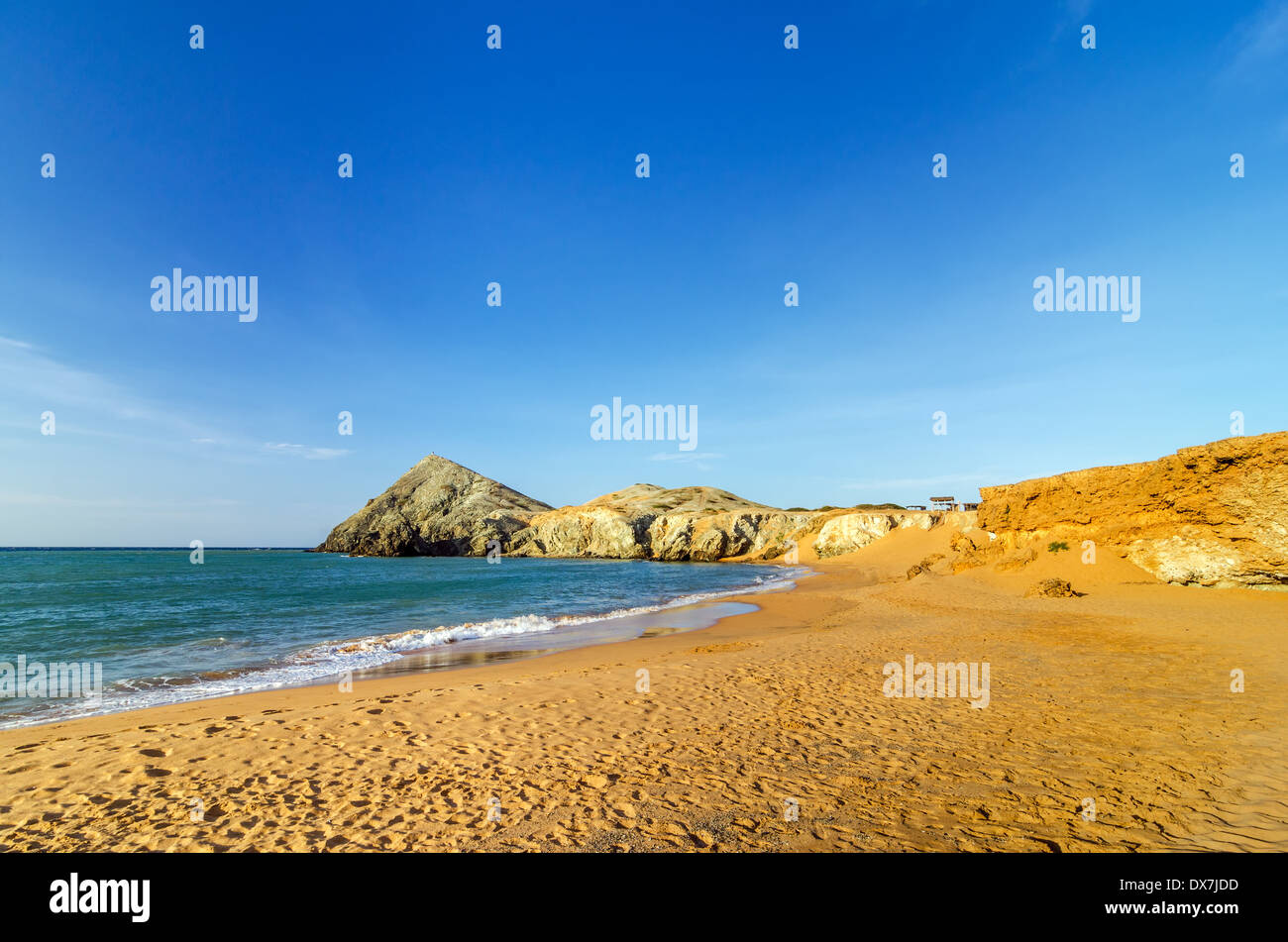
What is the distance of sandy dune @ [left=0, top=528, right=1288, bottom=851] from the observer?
4.45 metres

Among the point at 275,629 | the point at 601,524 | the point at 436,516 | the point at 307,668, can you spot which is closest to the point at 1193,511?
the point at 307,668

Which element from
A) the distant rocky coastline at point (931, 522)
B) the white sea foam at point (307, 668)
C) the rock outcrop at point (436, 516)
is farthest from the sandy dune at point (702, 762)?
the rock outcrop at point (436, 516)

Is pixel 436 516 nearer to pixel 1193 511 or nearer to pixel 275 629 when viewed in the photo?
pixel 275 629

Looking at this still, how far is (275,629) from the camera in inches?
744

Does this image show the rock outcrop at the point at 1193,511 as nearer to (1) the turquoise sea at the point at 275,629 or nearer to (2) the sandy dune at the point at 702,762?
(2) the sandy dune at the point at 702,762

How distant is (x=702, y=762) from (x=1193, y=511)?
22.0 metres

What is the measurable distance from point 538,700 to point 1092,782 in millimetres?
7285

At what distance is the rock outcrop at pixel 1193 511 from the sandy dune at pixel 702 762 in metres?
7.54

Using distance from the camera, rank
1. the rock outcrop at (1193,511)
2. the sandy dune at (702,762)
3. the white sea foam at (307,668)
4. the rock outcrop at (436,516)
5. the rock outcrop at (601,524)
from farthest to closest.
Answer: the rock outcrop at (436,516) → the rock outcrop at (601,524) → the rock outcrop at (1193,511) → the white sea foam at (307,668) → the sandy dune at (702,762)

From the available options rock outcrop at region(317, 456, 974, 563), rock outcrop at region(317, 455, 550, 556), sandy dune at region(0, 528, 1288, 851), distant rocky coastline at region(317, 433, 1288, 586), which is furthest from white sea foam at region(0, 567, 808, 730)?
rock outcrop at region(317, 455, 550, 556)

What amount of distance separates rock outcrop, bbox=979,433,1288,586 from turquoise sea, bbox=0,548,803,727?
50.2 feet

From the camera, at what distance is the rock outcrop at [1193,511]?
1590 cm
